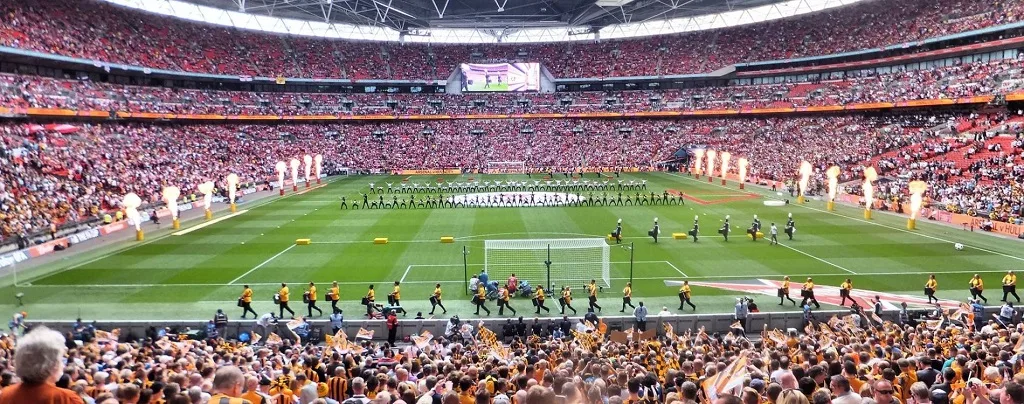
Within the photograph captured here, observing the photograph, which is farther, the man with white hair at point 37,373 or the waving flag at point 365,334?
the waving flag at point 365,334

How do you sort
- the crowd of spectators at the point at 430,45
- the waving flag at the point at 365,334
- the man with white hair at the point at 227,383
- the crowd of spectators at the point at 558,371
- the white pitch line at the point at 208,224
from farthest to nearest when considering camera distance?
the crowd of spectators at the point at 430,45 → the white pitch line at the point at 208,224 → the waving flag at the point at 365,334 → the crowd of spectators at the point at 558,371 → the man with white hair at the point at 227,383

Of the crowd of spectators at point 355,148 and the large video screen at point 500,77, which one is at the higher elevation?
the large video screen at point 500,77

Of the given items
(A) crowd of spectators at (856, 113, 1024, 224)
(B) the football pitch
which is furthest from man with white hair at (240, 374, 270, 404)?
(A) crowd of spectators at (856, 113, 1024, 224)

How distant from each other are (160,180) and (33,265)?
21941mm

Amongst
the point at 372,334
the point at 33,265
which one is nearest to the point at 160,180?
the point at 33,265

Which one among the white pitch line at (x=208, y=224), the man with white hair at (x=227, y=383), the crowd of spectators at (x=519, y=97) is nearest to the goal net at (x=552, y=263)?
the man with white hair at (x=227, y=383)

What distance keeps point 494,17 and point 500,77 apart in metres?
10.3

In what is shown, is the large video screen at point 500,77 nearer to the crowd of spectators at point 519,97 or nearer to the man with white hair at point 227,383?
the crowd of spectators at point 519,97

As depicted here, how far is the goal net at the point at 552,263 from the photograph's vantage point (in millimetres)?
22922

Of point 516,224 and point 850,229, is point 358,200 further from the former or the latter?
point 850,229

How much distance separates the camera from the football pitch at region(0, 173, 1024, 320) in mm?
20703

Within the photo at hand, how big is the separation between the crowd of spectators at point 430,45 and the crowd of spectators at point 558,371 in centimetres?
4981

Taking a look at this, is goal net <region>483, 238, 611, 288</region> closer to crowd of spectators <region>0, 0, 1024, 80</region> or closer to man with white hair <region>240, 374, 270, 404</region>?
man with white hair <region>240, 374, 270, 404</region>

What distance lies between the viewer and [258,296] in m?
21.2
